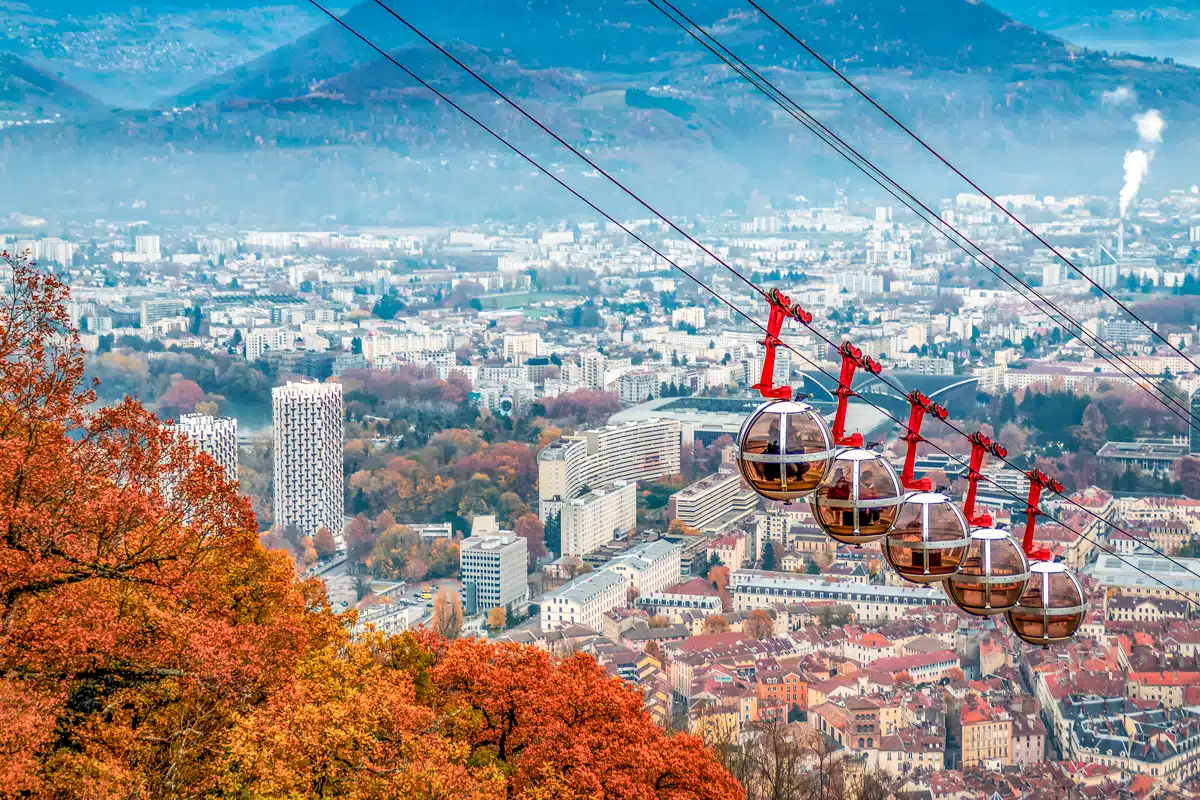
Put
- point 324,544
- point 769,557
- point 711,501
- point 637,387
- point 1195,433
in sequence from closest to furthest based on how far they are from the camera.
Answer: point 769,557
point 324,544
point 711,501
point 1195,433
point 637,387

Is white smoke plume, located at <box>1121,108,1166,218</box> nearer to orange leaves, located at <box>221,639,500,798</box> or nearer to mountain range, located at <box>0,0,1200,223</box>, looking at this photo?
mountain range, located at <box>0,0,1200,223</box>


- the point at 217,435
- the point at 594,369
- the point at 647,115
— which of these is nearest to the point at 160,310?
the point at 594,369

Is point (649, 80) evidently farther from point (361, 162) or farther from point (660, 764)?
point (660, 764)

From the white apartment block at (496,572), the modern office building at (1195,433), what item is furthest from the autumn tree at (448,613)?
the modern office building at (1195,433)

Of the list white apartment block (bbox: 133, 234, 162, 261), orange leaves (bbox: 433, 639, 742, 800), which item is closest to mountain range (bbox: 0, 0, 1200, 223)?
white apartment block (bbox: 133, 234, 162, 261)

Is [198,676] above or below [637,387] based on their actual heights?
above

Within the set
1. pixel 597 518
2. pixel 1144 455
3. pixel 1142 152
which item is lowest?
pixel 597 518

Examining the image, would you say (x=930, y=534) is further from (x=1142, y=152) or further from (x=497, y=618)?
(x=1142, y=152)
